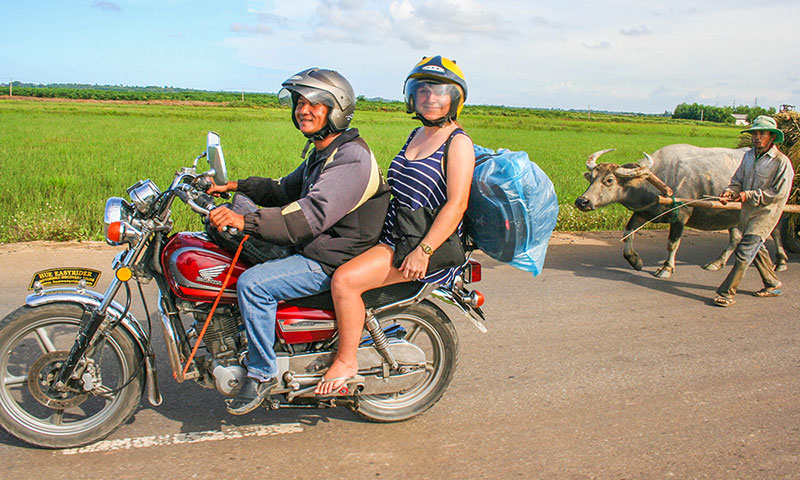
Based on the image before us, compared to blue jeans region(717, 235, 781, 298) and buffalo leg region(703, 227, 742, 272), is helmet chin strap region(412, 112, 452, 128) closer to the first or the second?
blue jeans region(717, 235, 781, 298)

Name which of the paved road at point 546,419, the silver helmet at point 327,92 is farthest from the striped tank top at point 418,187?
the paved road at point 546,419

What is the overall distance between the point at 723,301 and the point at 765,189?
4.01 ft

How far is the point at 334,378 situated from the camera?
3318 mm

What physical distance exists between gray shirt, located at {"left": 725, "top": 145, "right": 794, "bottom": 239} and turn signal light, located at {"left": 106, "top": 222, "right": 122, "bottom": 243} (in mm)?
5844

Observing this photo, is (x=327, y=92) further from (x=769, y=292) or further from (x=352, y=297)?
(x=769, y=292)

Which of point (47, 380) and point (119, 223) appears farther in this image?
point (47, 380)

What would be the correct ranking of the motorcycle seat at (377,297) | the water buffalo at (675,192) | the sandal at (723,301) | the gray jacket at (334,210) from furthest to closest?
the water buffalo at (675,192)
the sandal at (723,301)
the motorcycle seat at (377,297)
the gray jacket at (334,210)

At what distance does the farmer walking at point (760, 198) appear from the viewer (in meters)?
6.32

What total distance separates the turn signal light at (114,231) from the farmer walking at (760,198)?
5535 mm

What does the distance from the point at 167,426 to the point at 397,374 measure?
1267 mm

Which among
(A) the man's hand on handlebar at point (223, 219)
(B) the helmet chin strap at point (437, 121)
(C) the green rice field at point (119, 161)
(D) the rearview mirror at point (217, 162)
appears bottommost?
(C) the green rice field at point (119, 161)

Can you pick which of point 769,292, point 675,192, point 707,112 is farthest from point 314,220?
point 707,112

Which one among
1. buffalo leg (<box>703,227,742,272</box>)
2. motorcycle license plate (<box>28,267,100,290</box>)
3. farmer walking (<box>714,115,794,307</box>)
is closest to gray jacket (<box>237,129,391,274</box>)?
motorcycle license plate (<box>28,267,100,290</box>)

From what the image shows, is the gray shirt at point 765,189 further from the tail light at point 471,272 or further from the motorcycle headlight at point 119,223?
the motorcycle headlight at point 119,223
